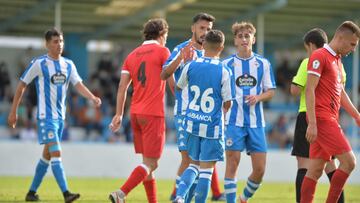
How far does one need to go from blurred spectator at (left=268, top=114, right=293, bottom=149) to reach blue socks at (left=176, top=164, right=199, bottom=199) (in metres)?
18.0

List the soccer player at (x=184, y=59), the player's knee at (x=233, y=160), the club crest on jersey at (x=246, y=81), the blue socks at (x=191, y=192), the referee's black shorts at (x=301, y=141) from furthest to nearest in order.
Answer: the club crest on jersey at (x=246, y=81)
the player's knee at (x=233, y=160)
the referee's black shorts at (x=301, y=141)
the blue socks at (x=191, y=192)
the soccer player at (x=184, y=59)

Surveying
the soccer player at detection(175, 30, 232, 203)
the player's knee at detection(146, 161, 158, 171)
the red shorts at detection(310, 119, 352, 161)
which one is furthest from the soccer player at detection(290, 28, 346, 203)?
the player's knee at detection(146, 161, 158, 171)

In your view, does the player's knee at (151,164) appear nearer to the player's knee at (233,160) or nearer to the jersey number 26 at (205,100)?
the jersey number 26 at (205,100)

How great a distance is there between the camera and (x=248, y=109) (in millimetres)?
11578

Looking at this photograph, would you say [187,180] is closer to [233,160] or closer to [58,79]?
[233,160]

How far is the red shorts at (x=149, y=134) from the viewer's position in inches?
410

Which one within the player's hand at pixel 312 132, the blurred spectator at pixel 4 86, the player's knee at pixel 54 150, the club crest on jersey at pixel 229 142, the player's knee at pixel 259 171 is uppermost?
the player's hand at pixel 312 132

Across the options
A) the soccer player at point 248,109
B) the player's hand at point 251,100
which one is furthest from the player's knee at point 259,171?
the player's hand at point 251,100

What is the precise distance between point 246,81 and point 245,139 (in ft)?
2.41

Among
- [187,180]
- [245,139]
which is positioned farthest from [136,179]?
[245,139]

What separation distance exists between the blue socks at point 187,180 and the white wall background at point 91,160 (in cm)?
1153

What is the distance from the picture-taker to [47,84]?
12.8 meters

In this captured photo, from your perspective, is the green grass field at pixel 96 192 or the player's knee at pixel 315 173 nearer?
the player's knee at pixel 315 173

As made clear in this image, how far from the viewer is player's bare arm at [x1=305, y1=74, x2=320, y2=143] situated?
31.1 feet
